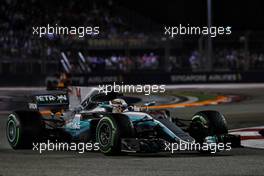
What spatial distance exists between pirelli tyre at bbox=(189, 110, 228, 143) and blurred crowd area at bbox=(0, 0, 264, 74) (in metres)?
21.1

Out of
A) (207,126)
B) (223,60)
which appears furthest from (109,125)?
(223,60)

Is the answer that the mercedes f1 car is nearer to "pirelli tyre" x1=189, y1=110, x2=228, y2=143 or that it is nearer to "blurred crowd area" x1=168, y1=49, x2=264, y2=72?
"pirelli tyre" x1=189, y1=110, x2=228, y2=143

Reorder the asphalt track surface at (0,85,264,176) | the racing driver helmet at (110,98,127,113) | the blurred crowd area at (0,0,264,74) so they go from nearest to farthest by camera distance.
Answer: the asphalt track surface at (0,85,264,176), the racing driver helmet at (110,98,127,113), the blurred crowd area at (0,0,264,74)

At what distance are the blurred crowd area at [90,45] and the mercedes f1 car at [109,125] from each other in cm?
1980

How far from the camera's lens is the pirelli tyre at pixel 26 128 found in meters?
10.7

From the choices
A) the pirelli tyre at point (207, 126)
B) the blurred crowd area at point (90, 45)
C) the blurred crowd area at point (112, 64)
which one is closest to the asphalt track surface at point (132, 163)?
the pirelli tyre at point (207, 126)

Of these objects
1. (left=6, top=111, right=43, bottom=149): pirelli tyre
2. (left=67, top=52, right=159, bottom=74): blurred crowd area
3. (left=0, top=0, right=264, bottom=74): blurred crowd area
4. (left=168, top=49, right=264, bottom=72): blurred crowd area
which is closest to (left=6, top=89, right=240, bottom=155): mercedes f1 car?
(left=6, top=111, right=43, bottom=149): pirelli tyre

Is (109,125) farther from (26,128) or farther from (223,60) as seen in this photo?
(223,60)

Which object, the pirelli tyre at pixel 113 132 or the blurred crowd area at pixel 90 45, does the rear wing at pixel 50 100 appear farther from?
the blurred crowd area at pixel 90 45

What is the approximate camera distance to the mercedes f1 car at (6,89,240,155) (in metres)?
9.64

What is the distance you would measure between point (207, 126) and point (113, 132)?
1.44m

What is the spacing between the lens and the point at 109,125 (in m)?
9.75

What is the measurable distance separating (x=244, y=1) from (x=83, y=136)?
131 feet

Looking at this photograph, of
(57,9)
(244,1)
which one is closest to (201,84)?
(57,9)
